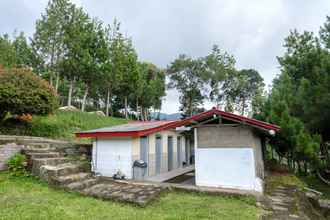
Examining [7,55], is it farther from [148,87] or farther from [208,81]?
[208,81]

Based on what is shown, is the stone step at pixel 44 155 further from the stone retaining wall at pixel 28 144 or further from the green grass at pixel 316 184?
the green grass at pixel 316 184

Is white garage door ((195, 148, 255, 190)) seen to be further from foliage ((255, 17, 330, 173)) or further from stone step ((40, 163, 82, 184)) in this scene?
stone step ((40, 163, 82, 184))

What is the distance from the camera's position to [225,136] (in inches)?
270

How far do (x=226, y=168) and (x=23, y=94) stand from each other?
30.6 feet

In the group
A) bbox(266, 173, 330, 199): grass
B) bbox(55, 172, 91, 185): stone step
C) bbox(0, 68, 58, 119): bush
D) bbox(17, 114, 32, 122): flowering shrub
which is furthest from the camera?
bbox(17, 114, 32, 122): flowering shrub

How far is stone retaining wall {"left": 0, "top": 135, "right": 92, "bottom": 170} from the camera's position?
736cm

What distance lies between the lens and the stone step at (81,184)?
5987 mm

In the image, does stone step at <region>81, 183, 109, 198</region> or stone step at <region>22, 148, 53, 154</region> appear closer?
stone step at <region>81, 183, 109, 198</region>

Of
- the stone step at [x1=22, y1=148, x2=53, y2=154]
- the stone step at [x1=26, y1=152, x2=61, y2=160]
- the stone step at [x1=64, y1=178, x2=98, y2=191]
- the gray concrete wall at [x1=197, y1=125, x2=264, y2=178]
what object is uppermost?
the gray concrete wall at [x1=197, y1=125, x2=264, y2=178]

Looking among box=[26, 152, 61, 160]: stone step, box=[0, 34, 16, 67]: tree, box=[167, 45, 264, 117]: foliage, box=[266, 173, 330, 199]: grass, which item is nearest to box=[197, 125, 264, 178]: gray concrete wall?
box=[266, 173, 330, 199]: grass

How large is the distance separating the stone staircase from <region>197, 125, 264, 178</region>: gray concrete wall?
227cm

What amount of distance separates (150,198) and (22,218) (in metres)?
2.82

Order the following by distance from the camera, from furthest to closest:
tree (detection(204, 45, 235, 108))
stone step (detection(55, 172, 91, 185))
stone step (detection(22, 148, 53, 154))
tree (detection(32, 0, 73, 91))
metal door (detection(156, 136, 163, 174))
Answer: tree (detection(204, 45, 235, 108)) → tree (detection(32, 0, 73, 91)) → metal door (detection(156, 136, 163, 174)) → stone step (detection(22, 148, 53, 154)) → stone step (detection(55, 172, 91, 185))

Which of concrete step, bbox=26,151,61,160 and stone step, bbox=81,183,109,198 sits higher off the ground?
concrete step, bbox=26,151,61,160
